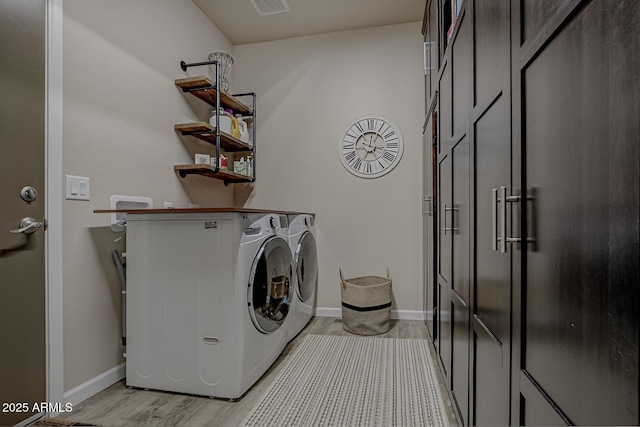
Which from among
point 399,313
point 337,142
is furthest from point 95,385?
point 337,142

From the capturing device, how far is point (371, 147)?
10.4 ft

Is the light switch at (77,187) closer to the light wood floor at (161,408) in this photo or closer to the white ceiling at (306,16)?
the light wood floor at (161,408)

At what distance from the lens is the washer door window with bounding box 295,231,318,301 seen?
2.65 m

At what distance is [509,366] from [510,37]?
29.9 inches

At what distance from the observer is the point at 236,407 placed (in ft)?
5.36

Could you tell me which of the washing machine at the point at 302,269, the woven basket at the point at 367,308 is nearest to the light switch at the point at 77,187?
the washing machine at the point at 302,269

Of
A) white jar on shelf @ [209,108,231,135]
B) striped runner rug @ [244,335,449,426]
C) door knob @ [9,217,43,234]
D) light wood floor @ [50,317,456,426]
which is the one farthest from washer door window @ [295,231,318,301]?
door knob @ [9,217,43,234]

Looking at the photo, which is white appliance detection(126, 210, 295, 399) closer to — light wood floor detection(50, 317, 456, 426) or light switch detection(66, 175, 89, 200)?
light wood floor detection(50, 317, 456, 426)

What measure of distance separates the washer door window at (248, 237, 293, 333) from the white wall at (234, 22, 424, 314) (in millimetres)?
985

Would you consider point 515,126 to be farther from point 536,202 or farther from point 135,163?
point 135,163

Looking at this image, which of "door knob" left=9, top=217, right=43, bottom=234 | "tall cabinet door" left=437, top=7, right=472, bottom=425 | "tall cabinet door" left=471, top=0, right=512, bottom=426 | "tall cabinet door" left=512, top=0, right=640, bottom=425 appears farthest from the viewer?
"door knob" left=9, top=217, right=43, bottom=234

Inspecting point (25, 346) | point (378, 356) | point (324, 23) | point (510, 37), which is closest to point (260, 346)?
point (378, 356)

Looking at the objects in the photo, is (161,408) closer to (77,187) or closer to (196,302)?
(196,302)

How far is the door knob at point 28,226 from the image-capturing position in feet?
4.80
